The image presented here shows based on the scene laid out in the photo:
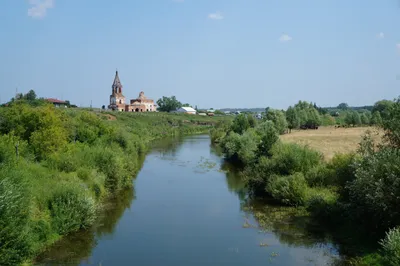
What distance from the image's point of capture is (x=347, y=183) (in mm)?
22734

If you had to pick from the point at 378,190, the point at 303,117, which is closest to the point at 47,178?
the point at 378,190

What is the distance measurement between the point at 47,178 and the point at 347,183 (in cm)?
1717

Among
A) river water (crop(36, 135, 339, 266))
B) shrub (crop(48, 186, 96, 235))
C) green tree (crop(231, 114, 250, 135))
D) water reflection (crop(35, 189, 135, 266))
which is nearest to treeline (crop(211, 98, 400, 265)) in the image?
river water (crop(36, 135, 339, 266))

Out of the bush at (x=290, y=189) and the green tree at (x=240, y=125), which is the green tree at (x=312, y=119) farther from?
the bush at (x=290, y=189)

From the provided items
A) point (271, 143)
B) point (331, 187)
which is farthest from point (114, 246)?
point (271, 143)

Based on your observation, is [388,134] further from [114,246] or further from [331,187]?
[114,246]

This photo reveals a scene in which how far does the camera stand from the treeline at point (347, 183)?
59.4 ft

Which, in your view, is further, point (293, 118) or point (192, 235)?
point (293, 118)

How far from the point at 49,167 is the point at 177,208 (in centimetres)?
907

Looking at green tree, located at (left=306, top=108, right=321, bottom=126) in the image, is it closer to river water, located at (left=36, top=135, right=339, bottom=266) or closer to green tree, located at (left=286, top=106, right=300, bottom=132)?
green tree, located at (left=286, top=106, right=300, bottom=132)

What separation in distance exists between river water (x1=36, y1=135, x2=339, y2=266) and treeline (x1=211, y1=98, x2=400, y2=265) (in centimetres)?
144

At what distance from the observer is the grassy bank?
16.8 meters

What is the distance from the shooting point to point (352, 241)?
20.2 metres

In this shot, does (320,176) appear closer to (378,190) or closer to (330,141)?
(378,190)
